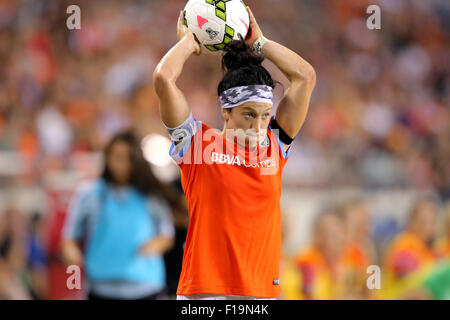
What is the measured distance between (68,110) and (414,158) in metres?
5.93

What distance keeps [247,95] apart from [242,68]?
0.70 ft

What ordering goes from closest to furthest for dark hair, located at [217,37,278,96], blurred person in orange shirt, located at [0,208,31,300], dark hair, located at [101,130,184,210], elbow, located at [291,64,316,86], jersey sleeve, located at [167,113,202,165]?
jersey sleeve, located at [167,113,202,165] → dark hair, located at [217,37,278,96] → elbow, located at [291,64,316,86] → dark hair, located at [101,130,184,210] → blurred person in orange shirt, located at [0,208,31,300]

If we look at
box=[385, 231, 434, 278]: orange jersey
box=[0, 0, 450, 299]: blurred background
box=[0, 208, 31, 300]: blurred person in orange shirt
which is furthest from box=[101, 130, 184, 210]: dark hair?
box=[385, 231, 434, 278]: orange jersey

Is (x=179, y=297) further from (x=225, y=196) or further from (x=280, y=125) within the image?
(x=280, y=125)

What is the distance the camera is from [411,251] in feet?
25.5

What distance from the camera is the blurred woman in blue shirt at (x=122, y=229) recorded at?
6.20m

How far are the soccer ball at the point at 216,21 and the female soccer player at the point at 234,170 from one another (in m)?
0.07

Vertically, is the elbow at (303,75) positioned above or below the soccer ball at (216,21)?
below

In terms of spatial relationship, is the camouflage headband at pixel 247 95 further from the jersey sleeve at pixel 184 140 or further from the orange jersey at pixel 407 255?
the orange jersey at pixel 407 255

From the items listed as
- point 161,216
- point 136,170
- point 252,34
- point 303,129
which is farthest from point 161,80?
point 303,129

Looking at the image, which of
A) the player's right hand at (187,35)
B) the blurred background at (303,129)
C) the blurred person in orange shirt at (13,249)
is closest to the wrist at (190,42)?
the player's right hand at (187,35)

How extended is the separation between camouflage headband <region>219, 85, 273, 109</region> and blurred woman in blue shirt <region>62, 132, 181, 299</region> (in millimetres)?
2768

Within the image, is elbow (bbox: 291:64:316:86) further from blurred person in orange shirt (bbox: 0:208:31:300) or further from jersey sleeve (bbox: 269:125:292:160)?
blurred person in orange shirt (bbox: 0:208:31:300)

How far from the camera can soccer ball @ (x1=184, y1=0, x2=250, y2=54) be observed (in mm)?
3881
